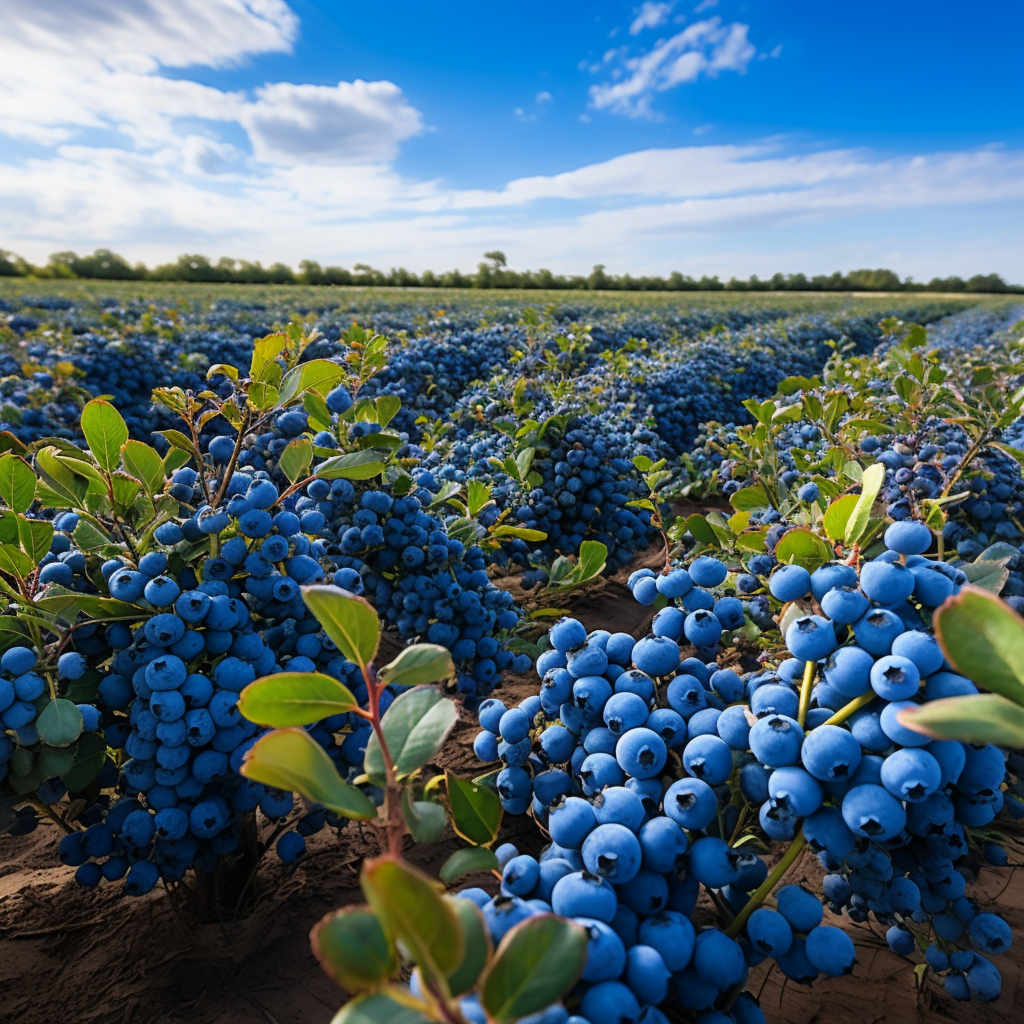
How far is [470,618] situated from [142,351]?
6.72m

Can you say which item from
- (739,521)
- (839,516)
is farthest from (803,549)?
(739,521)

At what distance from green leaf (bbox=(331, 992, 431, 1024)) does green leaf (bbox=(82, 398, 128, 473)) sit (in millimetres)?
1259

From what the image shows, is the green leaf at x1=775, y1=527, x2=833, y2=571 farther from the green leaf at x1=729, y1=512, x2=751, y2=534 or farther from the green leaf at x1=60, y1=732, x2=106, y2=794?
the green leaf at x1=60, y1=732, x2=106, y2=794

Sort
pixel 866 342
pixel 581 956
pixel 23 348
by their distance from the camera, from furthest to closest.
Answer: pixel 866 342, pixel 23 348, pixel 581 956

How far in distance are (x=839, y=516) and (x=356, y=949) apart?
947 mm

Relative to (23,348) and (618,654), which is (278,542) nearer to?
(618,654)

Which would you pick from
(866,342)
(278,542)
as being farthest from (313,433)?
(866,342)

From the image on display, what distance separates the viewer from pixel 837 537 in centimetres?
108

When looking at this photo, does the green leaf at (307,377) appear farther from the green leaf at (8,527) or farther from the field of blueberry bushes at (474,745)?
the green leaf at (8,527)

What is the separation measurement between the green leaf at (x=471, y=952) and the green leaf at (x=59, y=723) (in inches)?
38.5

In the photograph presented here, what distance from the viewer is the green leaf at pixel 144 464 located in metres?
1.37

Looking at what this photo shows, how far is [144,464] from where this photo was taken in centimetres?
139

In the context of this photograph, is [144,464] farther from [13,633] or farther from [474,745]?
[474,745]

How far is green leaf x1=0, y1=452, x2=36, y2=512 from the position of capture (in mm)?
1354
